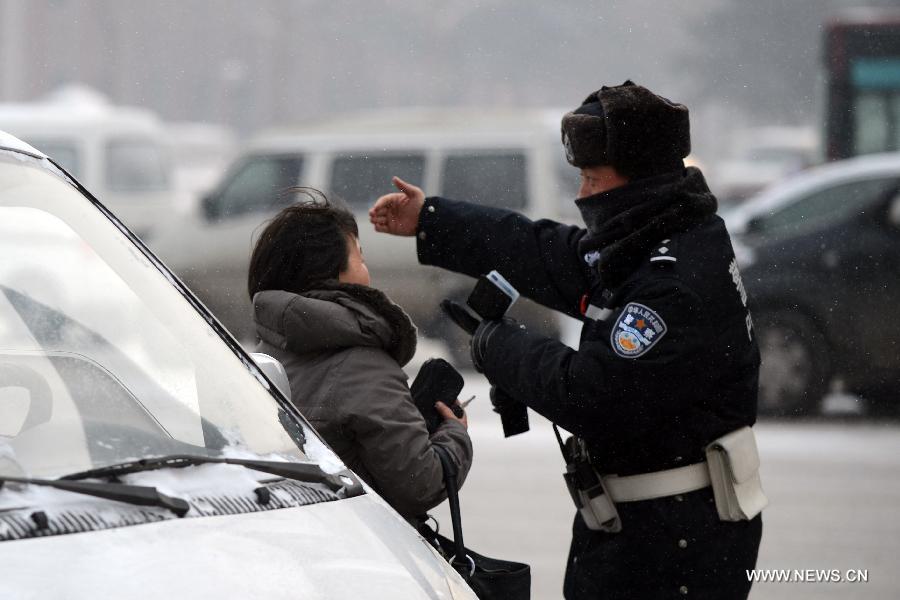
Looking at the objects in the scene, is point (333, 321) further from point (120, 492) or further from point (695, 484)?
point (120, 492)

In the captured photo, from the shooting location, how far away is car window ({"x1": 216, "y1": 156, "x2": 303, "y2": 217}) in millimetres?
12625

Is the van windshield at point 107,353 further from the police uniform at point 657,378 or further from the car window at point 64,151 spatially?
the car window at point 64,151

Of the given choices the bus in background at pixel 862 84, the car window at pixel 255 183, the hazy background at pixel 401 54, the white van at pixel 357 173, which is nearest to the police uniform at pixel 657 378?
the white van at pixel 357 173

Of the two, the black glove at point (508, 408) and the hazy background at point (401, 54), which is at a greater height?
the hazy background at point (401, 54)

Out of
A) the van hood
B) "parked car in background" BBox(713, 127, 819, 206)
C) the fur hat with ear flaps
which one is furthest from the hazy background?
the van hood

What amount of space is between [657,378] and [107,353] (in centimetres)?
103

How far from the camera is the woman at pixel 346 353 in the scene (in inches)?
110

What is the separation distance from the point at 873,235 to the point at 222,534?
8.46 metres

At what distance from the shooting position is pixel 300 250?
3.04m

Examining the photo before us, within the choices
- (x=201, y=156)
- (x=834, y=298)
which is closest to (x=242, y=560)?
(x=834, y=298)

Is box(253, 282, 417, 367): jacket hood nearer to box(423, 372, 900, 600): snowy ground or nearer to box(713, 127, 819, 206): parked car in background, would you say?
box(423, 372, 900, 600): snowy ground

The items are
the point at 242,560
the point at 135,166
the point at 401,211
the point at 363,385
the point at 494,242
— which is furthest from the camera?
the point at 135,166

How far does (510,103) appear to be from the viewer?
3456 cm

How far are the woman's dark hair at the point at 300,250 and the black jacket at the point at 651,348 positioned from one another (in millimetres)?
416
